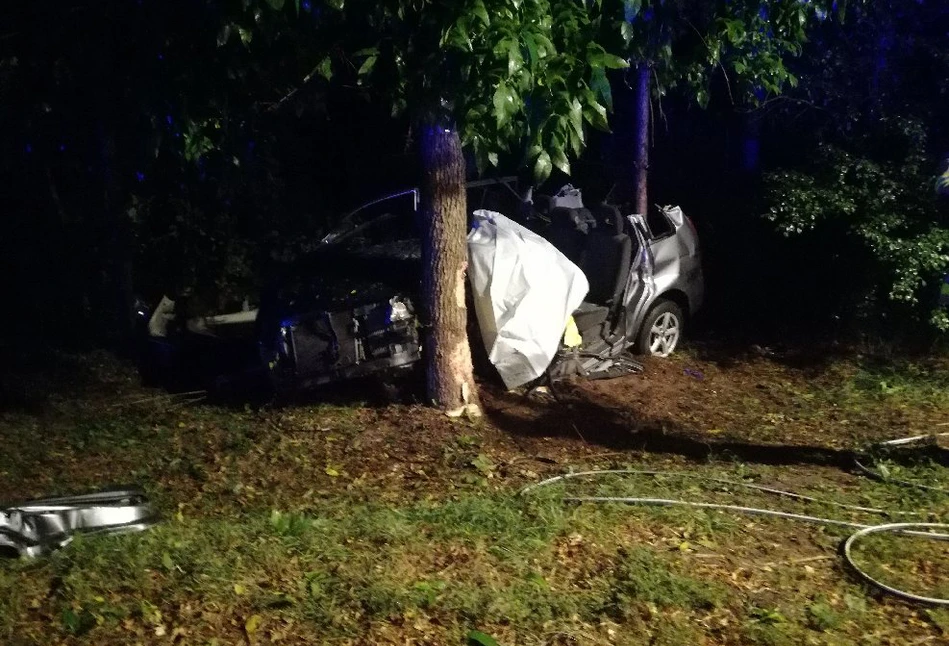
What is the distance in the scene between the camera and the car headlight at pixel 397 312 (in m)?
7.71

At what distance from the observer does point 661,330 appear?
9805 mm

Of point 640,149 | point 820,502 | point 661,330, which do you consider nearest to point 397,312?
point 661,330

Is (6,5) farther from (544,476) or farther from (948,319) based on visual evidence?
(948,319)

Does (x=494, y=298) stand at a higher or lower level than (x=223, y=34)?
lower

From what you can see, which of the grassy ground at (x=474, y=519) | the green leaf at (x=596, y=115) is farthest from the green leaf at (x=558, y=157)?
the grassy ground at (x=474, y=519)

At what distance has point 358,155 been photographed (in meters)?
15.3

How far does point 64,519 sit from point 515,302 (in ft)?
13.4

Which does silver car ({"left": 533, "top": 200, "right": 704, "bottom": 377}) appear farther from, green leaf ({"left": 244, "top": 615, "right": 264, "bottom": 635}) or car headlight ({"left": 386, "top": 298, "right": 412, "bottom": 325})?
green leaf ({"left": 244, "top": 615, "right": 264, "bottom": 635})

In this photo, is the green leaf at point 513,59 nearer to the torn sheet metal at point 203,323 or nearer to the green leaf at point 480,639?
the green leaf at point 480,639

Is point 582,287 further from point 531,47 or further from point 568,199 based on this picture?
point 531,47

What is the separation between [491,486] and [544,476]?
40 cm

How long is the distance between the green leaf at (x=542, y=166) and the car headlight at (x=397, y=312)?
301 cm

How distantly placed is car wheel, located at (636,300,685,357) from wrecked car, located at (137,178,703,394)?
14mm

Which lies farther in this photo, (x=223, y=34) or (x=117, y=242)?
(x=117, y=242)
